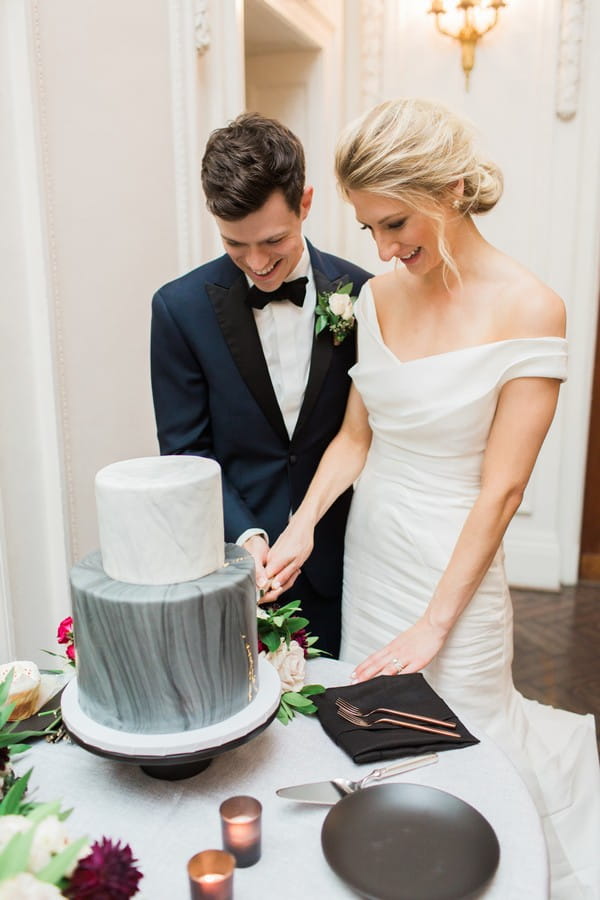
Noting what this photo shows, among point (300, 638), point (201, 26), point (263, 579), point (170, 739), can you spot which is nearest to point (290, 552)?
point (263, 579)

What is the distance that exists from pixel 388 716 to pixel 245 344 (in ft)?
3.31

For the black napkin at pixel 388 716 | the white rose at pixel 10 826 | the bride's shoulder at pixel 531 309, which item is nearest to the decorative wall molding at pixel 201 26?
the bride's shoulder at pixel 531 309

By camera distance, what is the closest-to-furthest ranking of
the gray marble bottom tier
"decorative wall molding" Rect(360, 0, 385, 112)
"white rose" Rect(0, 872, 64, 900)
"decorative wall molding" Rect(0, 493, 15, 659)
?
"white rose" Rect(0, 872, 64, 900), the gray marble bottom tier, "decorative wall molding" Rect(0, 493, 15, 659), "decorative wall molding" Rect(360, 0, 385, 112)

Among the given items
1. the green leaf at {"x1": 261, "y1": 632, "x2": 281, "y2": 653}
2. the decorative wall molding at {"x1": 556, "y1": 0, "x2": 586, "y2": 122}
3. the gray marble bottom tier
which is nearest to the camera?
the gray marble bottom tier

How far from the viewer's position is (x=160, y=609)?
107cm

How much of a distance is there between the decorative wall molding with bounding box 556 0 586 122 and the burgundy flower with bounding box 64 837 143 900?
437cm

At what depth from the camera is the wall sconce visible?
4.19 meters

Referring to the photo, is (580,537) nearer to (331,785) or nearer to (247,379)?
(247,379)

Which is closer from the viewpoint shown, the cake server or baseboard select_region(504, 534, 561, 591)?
the cake server

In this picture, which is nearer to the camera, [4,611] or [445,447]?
[445,447]

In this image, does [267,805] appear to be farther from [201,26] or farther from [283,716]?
[201,26]

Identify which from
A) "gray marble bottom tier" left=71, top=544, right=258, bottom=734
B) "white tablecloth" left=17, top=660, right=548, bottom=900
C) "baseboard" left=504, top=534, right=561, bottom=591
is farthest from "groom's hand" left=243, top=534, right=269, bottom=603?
"baseboard" left=504, top=534, right=561, bottom=591

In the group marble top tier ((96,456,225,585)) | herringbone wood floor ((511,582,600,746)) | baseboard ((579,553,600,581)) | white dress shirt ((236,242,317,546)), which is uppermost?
white dress shirt ((236,242,317,546))

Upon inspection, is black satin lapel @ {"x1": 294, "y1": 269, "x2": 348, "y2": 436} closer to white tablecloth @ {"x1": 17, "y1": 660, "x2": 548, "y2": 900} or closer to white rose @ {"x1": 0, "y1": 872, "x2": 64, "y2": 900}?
white tablecloth @ {"x1": 17, "y1": 660, "x2": 548, "y2": 900}
